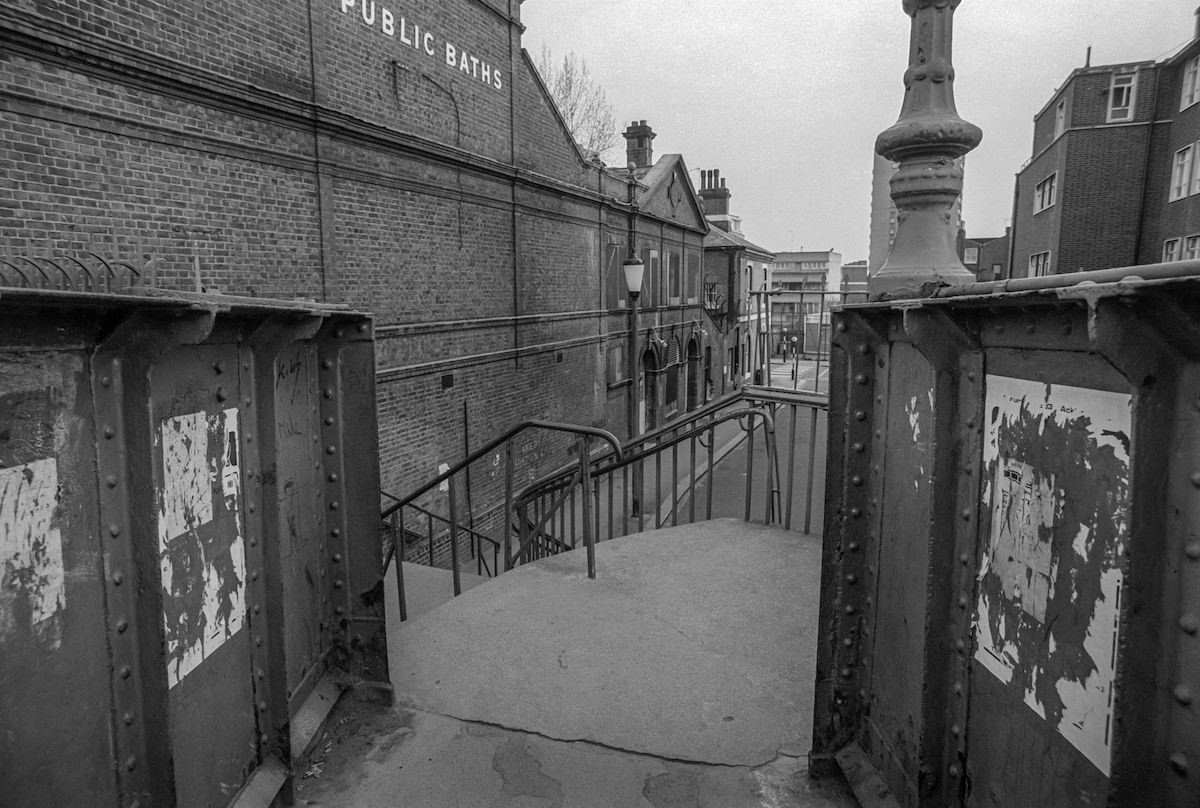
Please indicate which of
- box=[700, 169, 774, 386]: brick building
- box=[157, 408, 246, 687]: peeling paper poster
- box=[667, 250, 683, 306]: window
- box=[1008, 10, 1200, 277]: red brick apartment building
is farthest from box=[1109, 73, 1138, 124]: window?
box=[157, 408, 246, 687]: peeling paper poster

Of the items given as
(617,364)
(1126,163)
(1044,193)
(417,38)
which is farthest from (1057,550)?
(1044,193)

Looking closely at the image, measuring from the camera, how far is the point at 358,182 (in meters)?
9.48

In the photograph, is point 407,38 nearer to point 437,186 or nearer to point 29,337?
point 437,186

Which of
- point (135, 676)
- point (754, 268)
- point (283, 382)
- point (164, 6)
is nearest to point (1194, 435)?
point (135, 676)

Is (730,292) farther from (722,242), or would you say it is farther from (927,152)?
(927,152)

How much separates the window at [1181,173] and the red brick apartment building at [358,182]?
20.8 meters

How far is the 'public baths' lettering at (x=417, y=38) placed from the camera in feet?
30.9

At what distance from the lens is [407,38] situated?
10.3m

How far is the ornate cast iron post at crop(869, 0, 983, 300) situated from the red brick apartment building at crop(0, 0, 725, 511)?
2942 mm

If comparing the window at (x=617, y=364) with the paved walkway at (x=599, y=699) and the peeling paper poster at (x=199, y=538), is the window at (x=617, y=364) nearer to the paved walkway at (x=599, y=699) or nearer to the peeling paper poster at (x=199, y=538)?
the paved walkway at (x=599, y=699)

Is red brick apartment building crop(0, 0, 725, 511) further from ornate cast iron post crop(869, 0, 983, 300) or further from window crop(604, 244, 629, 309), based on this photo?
ornate cast iron post crop(869, 0, 983, 300)

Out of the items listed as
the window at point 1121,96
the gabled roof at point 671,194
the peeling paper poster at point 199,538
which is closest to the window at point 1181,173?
the window at point 1121,96

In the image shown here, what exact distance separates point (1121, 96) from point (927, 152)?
104ft

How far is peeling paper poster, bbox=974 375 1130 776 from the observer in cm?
157
